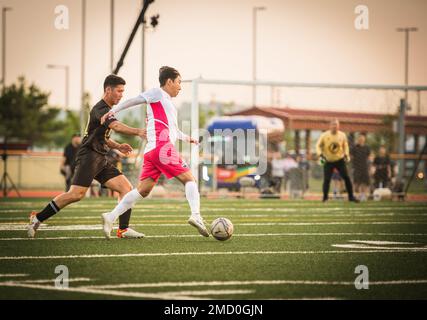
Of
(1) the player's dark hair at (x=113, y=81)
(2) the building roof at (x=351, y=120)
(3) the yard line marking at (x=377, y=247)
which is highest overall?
(2) the building roof at (x=351, y=120)

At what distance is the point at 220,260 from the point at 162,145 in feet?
7.83

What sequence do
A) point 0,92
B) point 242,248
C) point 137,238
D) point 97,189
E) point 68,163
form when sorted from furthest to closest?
point 0,92 < point 97,189 < point 68,163 < point 137,238 < point 242,248

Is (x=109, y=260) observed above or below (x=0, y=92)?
below

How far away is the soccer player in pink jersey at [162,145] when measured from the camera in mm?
10500

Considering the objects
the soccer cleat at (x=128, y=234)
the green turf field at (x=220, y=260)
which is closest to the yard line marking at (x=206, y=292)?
the green turf field at (x=220, y=260)

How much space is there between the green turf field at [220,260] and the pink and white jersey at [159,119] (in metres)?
1.29

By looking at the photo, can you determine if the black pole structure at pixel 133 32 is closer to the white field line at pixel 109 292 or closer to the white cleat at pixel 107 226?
the white cleat at pixel 107 226

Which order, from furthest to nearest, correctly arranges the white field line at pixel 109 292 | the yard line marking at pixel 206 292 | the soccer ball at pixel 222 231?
the soccer ball at pixel 222 231 → the yard line marking at pixel 206 292 → the white field line at pixel 109 292

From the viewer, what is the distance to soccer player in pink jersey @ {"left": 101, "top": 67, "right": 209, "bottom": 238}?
34.4ft

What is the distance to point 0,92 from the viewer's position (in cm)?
6262

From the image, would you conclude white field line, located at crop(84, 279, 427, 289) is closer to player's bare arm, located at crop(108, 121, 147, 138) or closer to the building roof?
player's bare arm, located at crop(108, 121, 147, 138)
